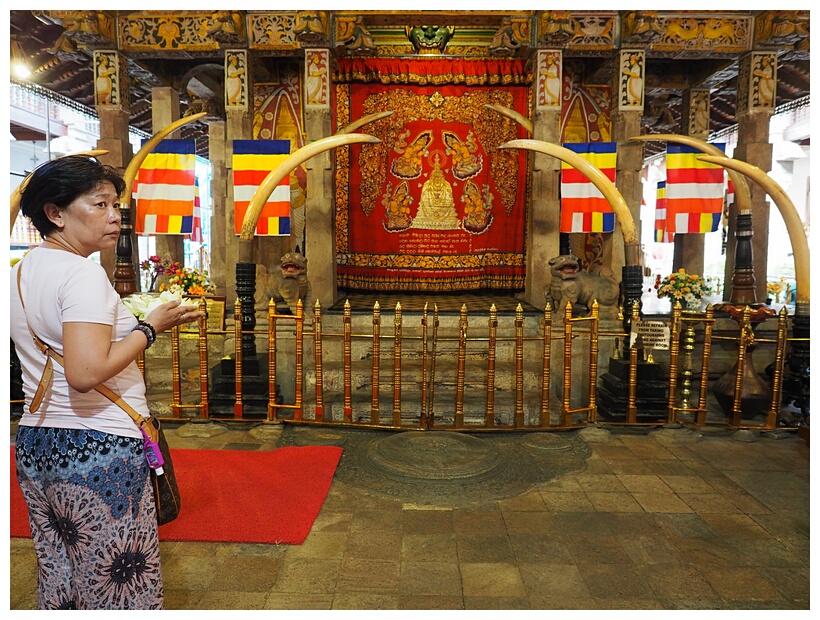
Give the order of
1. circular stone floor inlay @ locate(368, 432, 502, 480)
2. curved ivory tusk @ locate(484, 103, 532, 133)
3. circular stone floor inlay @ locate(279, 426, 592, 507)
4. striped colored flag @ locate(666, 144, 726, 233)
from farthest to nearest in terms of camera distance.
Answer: striped colored flag @ locate(666, 144, 726, 233)
curved ivory tusk @ locate(484, 103, 532, 133)
circular stone floor inlay @ locate(368, 432, 502, 480)
circular stone floor inlay @ locate(279, 426, 592, 507)

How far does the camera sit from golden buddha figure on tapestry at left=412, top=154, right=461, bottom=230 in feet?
30.4

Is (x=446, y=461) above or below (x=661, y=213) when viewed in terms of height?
below

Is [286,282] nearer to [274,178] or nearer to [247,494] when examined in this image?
[274,178]

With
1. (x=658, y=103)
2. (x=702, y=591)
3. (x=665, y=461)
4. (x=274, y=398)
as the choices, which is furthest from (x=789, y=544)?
(x=658, y=103)

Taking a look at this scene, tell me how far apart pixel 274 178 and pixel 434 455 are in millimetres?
3436

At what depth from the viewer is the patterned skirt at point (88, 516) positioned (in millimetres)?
1688

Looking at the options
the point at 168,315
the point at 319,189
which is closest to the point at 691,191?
the point at 319,189

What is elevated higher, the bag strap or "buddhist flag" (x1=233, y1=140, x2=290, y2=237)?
"buddhist flag" (x1=233, y1=140, x2=290, y2=237)

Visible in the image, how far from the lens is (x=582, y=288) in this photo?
698 cm

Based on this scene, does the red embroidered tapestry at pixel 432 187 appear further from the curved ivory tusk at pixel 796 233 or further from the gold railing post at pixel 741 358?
the gold railing post at pixel 741 358

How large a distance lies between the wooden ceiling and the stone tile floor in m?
6.62

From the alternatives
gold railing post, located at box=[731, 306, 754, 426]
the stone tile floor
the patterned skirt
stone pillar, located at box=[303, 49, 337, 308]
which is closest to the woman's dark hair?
the patterned skirt

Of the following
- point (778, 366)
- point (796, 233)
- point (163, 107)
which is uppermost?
point (163, 107)

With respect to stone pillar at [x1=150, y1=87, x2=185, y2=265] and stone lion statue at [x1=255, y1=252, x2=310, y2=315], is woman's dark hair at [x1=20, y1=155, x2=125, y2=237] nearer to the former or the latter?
stone lion statue at [x1=255, y1=252, x2=310, y2=315]
